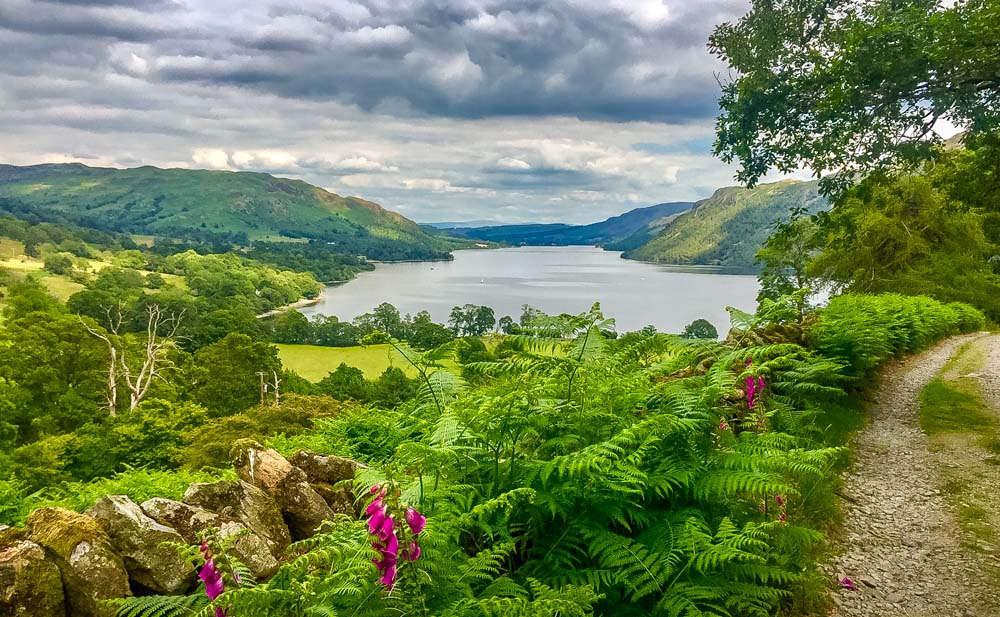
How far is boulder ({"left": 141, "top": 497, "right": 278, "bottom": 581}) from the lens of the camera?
362cm

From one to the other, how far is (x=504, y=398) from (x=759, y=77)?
9.16 metres

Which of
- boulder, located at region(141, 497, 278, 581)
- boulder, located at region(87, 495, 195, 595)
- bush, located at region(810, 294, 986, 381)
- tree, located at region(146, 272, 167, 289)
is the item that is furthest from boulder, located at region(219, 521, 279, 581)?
tree, located at region(146, 272, 167, 289)

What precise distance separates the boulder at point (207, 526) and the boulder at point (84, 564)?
1.36ft

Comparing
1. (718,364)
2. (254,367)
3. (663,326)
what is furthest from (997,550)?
(663,326)

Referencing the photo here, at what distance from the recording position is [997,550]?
494 cm

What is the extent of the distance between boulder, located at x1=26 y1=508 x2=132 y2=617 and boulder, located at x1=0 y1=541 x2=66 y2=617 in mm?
56

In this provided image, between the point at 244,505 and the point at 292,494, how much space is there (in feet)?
1.56

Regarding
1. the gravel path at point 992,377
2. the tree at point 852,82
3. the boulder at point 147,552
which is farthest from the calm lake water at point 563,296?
the boulder at point 147,552

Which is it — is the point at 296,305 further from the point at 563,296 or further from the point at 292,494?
the point at 292,494

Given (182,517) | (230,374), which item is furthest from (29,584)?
(230,374)

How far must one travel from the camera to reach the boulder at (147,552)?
139 inches

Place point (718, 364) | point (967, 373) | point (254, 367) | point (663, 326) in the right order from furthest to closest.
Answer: point (663, 326)
point (254, 367)
point (967, 373)
point (718, 364)

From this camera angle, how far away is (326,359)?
67375 mm

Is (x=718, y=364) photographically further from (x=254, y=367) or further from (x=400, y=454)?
(x=254, y=367)
